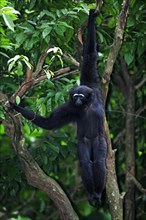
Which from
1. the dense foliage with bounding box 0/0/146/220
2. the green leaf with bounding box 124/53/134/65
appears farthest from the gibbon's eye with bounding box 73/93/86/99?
the green leaf with bounding box 124/53/134/65

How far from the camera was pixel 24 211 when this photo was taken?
33.9 ft

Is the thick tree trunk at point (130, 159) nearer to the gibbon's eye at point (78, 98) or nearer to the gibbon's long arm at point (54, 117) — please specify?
the gibbon's long arm at point (54, 117)

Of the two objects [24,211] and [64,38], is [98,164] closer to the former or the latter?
[64,38]

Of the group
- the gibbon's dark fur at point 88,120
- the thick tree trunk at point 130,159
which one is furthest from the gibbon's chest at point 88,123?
the thick tree trunk at point 130,159

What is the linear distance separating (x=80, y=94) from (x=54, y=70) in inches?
56.5

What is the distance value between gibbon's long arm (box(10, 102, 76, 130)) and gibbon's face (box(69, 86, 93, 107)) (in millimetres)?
242

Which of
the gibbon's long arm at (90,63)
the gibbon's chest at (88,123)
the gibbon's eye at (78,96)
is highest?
the gibbon's long arm at (90,63)

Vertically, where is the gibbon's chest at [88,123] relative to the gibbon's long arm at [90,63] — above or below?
below

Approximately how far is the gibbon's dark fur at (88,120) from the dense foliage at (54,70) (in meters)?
0.18

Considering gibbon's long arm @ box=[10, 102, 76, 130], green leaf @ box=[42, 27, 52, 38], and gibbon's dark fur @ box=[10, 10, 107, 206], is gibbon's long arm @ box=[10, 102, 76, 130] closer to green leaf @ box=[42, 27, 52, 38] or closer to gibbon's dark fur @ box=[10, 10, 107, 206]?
gibbon's dark fur @ box=[10, 10, 107, 206]

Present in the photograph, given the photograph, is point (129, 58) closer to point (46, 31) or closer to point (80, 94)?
point (80, 94)

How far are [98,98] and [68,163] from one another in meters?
4.22

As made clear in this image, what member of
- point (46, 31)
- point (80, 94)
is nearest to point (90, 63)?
point (80, 94)

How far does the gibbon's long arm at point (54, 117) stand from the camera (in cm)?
631
